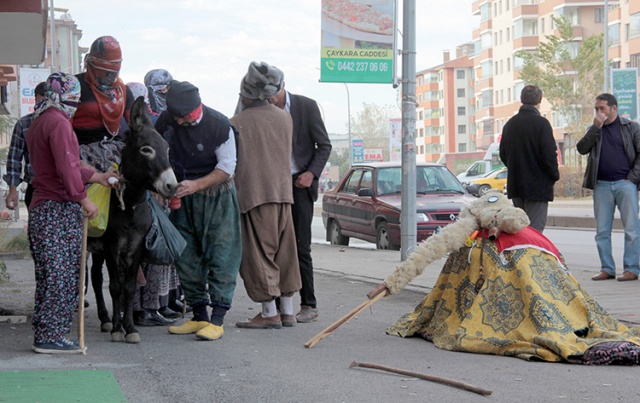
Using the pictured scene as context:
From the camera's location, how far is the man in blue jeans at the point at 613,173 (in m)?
11.6

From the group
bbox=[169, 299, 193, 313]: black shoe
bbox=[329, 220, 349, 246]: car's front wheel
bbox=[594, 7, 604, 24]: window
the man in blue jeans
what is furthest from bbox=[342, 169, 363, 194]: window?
bbox=[594, 7, 604, 24]: window

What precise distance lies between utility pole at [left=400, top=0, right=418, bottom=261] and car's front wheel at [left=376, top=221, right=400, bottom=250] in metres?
Result: 4.08

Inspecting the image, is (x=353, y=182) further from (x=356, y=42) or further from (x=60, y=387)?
(x=60, y=387)

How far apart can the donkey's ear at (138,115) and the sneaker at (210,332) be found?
1555mm

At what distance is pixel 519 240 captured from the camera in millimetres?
7375

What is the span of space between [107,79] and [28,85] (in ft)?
81.5

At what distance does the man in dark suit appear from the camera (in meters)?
9.06

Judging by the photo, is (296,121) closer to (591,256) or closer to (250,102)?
(250,102)

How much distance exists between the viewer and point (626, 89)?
3012 cm

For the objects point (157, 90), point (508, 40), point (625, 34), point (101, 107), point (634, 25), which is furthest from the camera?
point (508, 40)

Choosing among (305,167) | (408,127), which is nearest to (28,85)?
(408,127)

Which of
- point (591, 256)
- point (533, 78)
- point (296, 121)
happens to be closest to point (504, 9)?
point (533, 78)

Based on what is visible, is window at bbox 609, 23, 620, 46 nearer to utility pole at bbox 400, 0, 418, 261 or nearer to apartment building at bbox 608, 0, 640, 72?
apartment building at bbox 608, 0, 640, 72

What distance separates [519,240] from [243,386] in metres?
2.43
